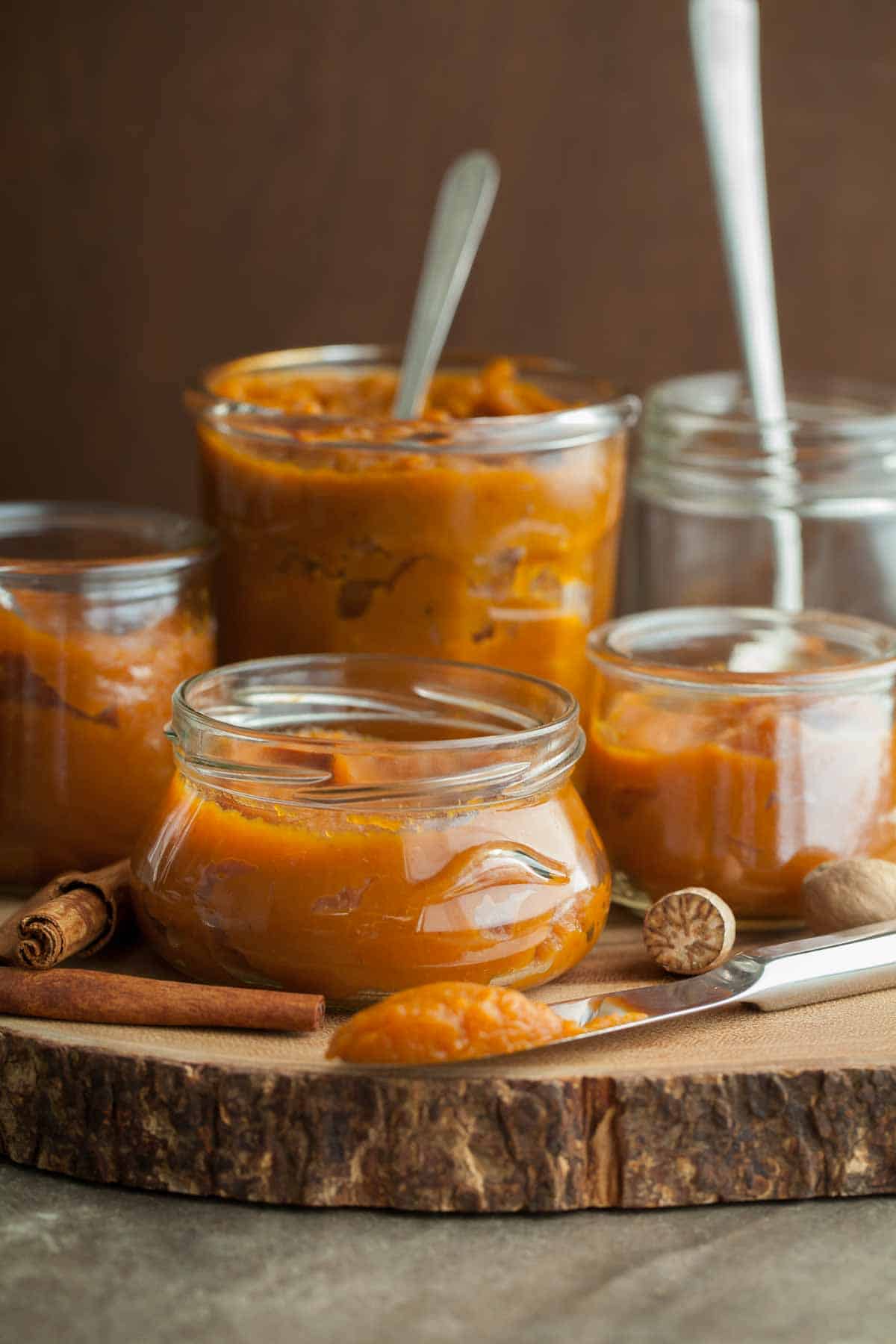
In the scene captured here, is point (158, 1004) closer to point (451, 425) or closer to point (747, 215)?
point (451, 425)

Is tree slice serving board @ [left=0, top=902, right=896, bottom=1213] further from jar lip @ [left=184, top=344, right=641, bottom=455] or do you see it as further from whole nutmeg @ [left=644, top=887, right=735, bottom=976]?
jar lip @ [left=184, top=344, right=641, bottom=455]

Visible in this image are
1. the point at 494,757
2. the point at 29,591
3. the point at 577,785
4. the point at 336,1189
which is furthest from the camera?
the point at 577,785

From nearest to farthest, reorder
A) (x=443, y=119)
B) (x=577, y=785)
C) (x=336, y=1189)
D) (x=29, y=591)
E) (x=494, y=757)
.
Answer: (x=336, y=1189) → (x=494, y=757) → (x=29, y=591) → (x=577, y=785) → (x=443, y=119)

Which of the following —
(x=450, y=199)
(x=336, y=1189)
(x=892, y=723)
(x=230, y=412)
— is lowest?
(x=336, y=1189)

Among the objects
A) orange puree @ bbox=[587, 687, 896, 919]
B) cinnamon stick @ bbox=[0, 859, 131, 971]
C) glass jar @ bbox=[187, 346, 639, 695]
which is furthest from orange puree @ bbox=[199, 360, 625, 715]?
cinnamon stick @ bbox=[0, 859, 131, 971]

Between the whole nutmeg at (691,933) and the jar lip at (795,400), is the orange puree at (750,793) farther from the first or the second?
the jar lip at (795,400)

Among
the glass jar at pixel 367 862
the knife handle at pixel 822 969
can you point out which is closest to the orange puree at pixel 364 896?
the glass jar at pixel 367 862

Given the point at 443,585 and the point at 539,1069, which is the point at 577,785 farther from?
the point at 539,1069

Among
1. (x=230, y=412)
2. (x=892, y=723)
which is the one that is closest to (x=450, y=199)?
(x=230, y=412)
